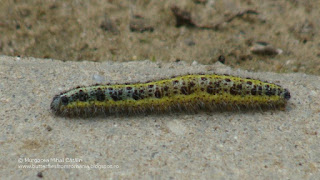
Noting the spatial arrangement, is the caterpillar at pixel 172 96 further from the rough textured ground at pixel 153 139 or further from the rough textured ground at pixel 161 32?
the rough textured ground at pixel 161 32

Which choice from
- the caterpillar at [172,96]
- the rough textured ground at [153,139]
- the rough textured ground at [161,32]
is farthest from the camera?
the rough textured ground at [161,32]

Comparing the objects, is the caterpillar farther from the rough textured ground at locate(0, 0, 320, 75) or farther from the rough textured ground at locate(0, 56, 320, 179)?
the rough textured ground at locate(0, 0, 320, 75)

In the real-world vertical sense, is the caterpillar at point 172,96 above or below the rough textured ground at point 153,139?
above

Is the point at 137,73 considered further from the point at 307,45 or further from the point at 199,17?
the point at 307,45

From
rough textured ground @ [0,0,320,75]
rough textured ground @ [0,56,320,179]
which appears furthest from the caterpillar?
rough textured ground @ [0,0,320,75]

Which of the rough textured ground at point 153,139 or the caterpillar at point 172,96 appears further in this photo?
the caterpillar at point 172,96

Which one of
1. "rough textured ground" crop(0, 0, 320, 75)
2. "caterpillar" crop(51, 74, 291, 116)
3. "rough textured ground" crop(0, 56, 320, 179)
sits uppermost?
"rough textured ground" crop(0, 0, 320, 75)

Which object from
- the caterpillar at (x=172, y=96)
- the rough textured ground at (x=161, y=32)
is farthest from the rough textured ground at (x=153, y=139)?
the rough textured ground at (x=161, y=32)
